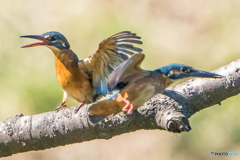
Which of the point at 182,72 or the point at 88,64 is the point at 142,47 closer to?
the point at 88,64

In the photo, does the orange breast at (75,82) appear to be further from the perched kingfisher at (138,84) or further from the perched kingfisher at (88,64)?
the perched kingfisher at (138,84)

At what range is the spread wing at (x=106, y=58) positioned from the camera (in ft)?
5.15

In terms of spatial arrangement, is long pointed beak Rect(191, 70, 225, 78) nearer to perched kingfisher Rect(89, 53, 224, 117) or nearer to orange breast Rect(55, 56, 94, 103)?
perched kingfisher Rect(89, 53, 224, 117)

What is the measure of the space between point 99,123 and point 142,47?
1.82 m

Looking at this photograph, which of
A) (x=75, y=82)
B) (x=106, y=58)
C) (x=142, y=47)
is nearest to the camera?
(x=106, y=58)

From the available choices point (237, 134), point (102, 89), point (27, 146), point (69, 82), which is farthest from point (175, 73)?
point (237, 134)

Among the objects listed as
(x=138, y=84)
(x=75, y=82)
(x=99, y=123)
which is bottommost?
(x=99, y=123)

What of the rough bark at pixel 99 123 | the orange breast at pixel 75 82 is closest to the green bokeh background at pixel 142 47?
the orange breast at pixel 75 82

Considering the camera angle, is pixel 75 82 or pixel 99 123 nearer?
pixel 99 123

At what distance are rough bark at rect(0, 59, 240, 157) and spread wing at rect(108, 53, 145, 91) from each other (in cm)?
15

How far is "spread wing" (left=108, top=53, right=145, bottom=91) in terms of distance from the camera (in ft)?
4.26

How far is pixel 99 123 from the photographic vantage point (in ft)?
4.66

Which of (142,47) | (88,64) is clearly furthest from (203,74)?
(142,47)

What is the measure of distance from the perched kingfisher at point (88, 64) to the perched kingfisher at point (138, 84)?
0.20m
